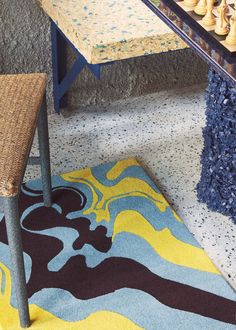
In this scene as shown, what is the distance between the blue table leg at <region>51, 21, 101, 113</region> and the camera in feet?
7.27

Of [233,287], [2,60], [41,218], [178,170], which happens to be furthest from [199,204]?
[2,60]

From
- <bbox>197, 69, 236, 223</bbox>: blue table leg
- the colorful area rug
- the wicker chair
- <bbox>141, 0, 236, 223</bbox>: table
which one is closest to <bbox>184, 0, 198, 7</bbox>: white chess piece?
<bbox>141, 0, 236, 223</bbox>: table

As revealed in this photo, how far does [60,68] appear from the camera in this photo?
2.35m

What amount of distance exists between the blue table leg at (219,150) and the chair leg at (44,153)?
454mm

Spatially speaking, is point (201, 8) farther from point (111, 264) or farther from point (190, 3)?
point (111, 264)

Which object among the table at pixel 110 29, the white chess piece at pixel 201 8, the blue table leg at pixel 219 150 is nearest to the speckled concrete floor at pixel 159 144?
the blue table leg at pixel 219 150

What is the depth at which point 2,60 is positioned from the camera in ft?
7.41

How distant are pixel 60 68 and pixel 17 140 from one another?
36.4 inches

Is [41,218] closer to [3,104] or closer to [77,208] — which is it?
[77,208]

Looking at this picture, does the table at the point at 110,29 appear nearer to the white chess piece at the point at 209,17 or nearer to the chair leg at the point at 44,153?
the chair leg at the point at 44,153

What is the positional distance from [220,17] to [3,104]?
575mm

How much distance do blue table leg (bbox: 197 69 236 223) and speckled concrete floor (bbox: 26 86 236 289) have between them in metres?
0.06

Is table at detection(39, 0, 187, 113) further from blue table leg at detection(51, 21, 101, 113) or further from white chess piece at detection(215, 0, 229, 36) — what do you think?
white chess piece at detection(215, 0, 229, 36)

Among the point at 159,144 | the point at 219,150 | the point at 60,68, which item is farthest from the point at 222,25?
the point at 60,68
